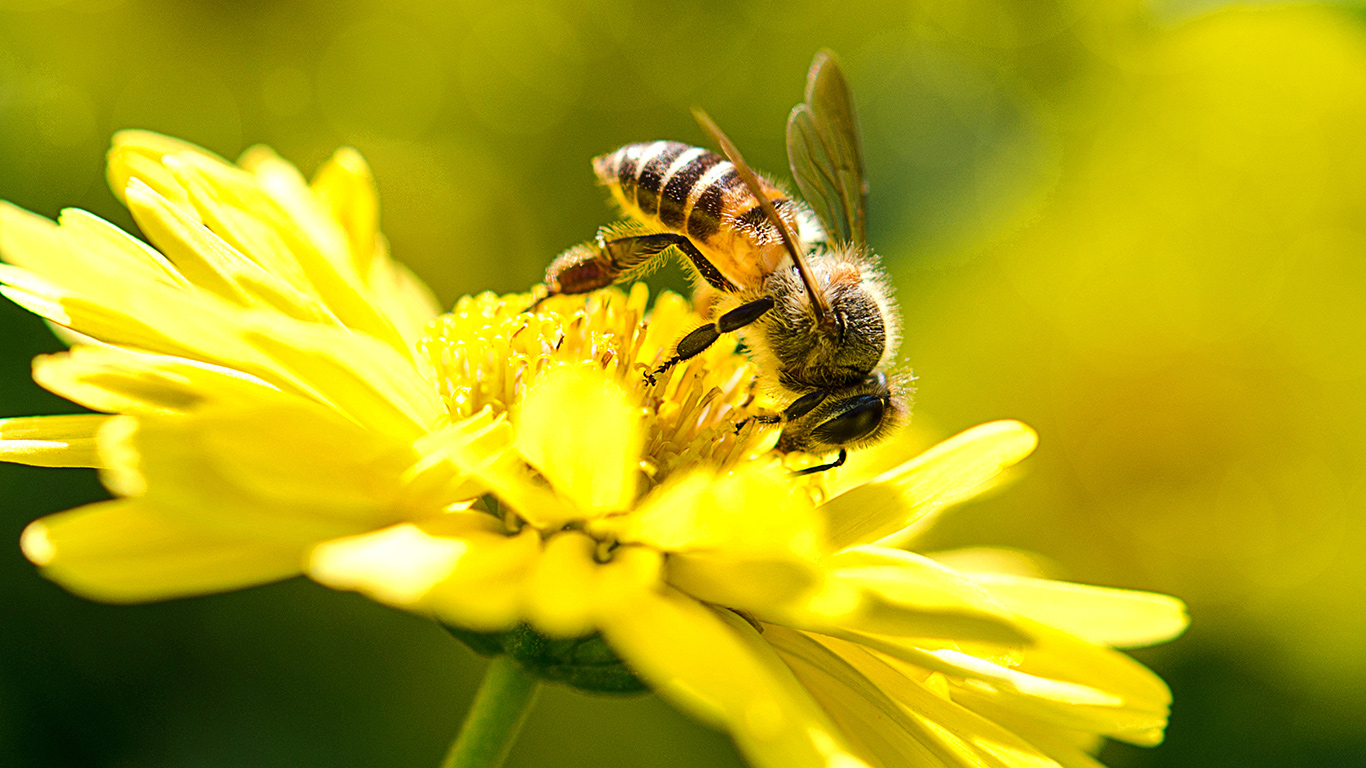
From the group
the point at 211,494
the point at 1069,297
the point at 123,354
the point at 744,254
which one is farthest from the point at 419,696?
the point at 1069,297

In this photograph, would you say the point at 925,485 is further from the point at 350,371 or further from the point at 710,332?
the point at 350,371

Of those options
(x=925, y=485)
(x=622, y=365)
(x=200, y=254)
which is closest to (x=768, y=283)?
(x=622, y=365)

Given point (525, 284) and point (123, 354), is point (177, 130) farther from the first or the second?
point (123, 354)

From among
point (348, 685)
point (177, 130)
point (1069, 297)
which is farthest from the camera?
point (1069, 297)

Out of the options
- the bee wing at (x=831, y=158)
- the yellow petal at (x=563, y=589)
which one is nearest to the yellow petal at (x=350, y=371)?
the yellow petal at (x=563, y=589)

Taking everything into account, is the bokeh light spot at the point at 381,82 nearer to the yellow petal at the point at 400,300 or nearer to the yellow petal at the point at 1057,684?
the yellow petal at the point at 400,300

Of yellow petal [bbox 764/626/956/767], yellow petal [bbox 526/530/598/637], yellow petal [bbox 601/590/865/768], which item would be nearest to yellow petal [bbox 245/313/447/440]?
yellow petal [bbox 526/530/598/637]
